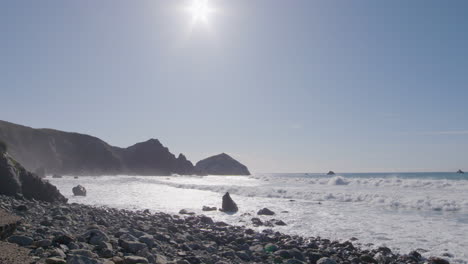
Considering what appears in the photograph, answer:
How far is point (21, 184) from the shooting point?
1700 cm

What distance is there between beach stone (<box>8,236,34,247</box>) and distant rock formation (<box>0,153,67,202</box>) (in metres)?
10.8

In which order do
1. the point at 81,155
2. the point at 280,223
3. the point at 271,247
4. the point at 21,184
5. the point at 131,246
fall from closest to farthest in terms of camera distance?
the point at 131,246
the point at 271,247
the point at 280,223
the point at 21,184
the point at 81,155

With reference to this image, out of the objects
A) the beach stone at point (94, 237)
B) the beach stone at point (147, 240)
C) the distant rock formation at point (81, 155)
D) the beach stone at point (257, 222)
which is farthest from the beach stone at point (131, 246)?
the distant rock formation at point (81, 155)

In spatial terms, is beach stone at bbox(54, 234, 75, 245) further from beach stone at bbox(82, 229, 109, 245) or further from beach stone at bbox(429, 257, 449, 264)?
beach stone at bbox(429, 257, 449, 264)

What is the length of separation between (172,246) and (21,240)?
4108mm

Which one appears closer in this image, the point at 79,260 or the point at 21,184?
the point at 79,260

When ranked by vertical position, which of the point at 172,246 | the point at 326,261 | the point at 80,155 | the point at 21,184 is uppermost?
the point at 80,155

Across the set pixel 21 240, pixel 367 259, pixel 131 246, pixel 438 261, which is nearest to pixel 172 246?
pixel 131 246

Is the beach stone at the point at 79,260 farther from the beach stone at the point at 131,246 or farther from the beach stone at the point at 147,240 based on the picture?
the beach stone at the point at 147,240

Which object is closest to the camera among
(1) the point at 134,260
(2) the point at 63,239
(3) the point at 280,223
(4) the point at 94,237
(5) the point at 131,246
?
(1) the point at 134,260

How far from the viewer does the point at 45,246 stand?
6898mm

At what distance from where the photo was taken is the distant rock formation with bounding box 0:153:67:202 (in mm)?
15883

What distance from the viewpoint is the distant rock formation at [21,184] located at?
15.9 meters

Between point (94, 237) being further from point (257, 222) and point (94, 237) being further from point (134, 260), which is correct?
point (257, 222)
